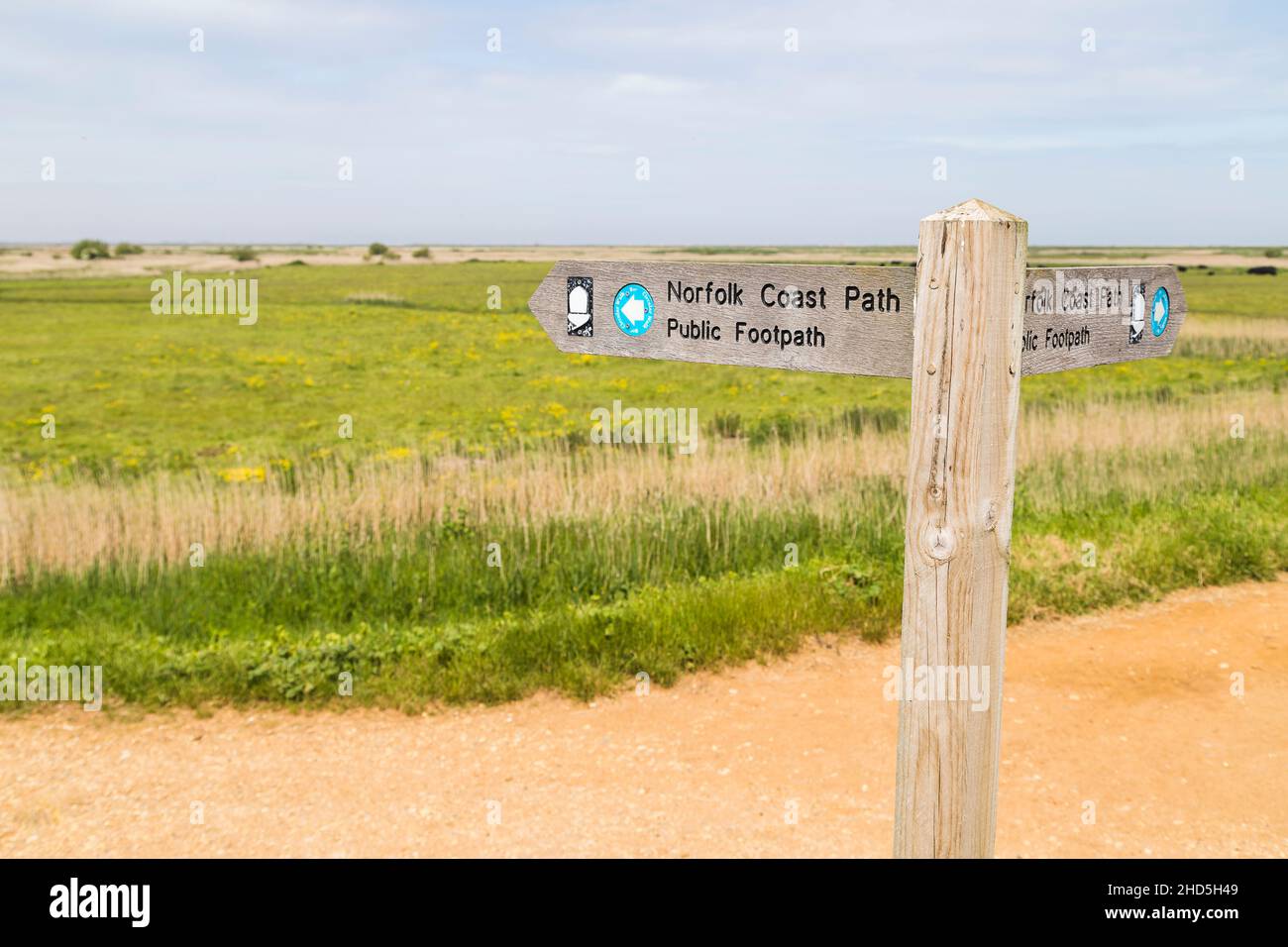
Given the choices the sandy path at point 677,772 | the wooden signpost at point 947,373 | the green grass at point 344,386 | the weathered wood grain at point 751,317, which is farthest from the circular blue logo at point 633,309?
the green grass at point 344,386

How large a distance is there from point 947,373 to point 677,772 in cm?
286

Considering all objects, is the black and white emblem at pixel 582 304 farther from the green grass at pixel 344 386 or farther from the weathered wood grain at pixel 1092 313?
the green grass at pixel 344 386

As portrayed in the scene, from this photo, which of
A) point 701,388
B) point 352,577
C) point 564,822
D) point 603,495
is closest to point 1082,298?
point 564,822

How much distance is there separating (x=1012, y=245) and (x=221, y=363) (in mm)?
27346

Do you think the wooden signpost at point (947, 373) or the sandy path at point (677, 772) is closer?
the wooden signpost at point (947, 373)

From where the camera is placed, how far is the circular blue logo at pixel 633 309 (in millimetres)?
3277

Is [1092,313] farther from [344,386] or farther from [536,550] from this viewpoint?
[344,386]

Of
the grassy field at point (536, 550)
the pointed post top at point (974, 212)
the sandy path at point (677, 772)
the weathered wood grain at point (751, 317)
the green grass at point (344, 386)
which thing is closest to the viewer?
the pointed post top at point (974, 212)

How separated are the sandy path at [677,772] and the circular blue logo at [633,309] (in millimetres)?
2137

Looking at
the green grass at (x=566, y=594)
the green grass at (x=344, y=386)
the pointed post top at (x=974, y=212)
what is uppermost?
the pointed post top at (x=974, y=212)

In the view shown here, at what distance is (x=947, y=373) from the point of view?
2627mm

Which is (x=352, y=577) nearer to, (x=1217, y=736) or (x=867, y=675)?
(x=867, y=675)

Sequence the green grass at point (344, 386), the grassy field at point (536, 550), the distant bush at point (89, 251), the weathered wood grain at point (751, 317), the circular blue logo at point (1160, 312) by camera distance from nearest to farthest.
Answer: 1. the weathered wood grain at point (751, 317)
2. the circular blue logo at point (1160, 312)
3. the grassy field at point (536, 550)
4. the green grass at point (344, 386)
5. the distant bush at point (89, 251)

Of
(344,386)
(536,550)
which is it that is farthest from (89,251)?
(536,550)
